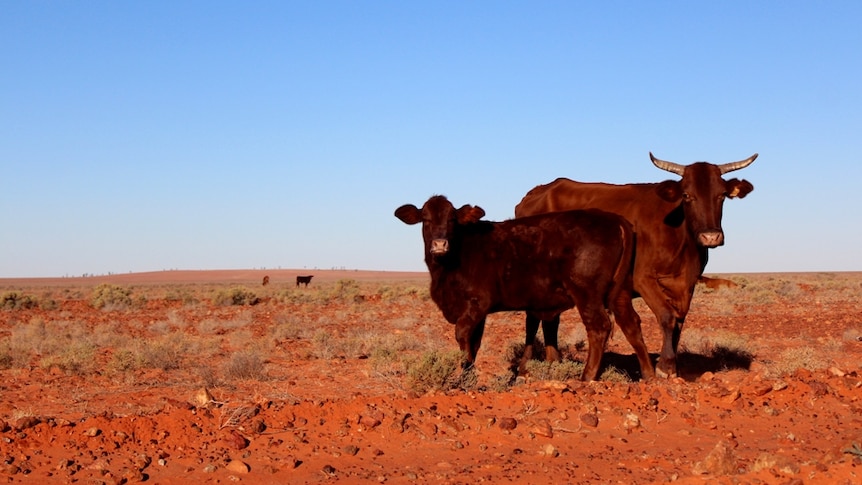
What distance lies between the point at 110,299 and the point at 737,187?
27383 millimetres

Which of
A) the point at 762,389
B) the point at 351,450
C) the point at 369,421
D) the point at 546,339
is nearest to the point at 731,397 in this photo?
the point at 762,389

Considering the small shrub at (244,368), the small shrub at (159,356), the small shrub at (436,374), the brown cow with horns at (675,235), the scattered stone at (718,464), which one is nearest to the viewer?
the scattered stone at (718,464)

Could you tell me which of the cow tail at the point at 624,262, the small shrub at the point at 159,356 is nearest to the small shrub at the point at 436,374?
the cow tail at the point at 624,262

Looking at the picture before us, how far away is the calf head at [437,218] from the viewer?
31.9 feet

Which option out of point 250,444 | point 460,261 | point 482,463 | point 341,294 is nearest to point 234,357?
point 460,261

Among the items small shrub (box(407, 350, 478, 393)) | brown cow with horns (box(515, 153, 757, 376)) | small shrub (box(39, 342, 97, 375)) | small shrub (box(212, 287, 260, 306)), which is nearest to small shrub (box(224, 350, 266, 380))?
small shrub (box(39, 342, 97, 375))

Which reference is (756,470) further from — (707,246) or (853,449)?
(707,246)

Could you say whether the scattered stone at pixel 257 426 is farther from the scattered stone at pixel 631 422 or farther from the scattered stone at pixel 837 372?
the scattered stone at pixel 837 372

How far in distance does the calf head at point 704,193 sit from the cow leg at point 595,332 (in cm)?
144

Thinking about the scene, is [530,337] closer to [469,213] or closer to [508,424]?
[469,213]

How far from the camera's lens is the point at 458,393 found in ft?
25.8

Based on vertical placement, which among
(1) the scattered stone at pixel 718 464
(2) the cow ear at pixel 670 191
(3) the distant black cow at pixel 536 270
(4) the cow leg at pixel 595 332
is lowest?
(1) the scattered stone at pixel 718 464

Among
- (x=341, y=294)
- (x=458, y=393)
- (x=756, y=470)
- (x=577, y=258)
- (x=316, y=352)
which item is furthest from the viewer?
(x=341, y=294)

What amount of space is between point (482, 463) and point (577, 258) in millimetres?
3972
